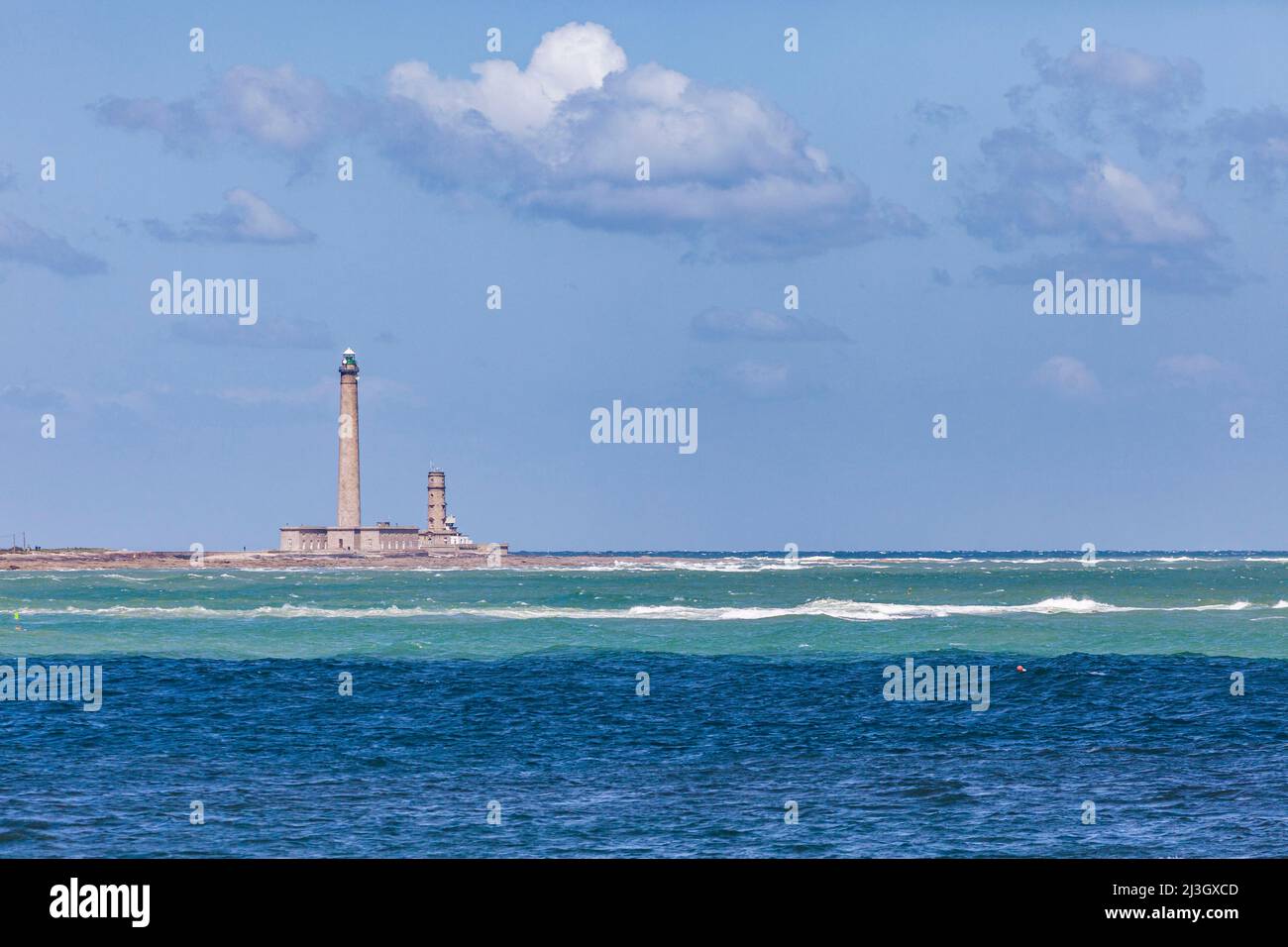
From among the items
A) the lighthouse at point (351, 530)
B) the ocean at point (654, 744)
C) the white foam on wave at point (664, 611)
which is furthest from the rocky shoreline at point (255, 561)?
the ocean at point (654, 744)

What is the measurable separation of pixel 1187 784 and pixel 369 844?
476 inches

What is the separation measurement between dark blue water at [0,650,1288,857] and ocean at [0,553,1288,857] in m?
0.09

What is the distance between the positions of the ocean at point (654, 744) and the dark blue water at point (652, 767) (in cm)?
9

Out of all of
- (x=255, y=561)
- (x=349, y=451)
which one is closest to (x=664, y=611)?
(x=349, y=451)

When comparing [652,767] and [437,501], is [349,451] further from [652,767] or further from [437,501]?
[652,767]

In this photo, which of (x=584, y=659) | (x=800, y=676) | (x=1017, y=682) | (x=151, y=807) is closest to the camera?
(x=151, y=807)

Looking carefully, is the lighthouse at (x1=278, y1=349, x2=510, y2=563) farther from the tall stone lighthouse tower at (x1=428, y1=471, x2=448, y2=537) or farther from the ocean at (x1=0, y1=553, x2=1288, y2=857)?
the ocean at (x1=0, y1=553, x2=1288, y2=857)

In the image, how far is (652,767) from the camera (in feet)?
80.0

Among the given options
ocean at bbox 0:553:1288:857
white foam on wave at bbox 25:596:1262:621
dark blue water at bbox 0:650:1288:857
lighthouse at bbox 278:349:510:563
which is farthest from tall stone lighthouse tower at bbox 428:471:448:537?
dark blue water at bbox 0:650:1288:857

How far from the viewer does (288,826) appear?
19453 millimetres

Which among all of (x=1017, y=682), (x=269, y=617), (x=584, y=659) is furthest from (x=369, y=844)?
(x=269, y=617)

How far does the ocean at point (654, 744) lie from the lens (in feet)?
62.1

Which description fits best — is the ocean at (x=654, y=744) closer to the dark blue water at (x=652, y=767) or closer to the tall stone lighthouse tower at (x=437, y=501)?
the dark blue water at (x=652, y=767)
